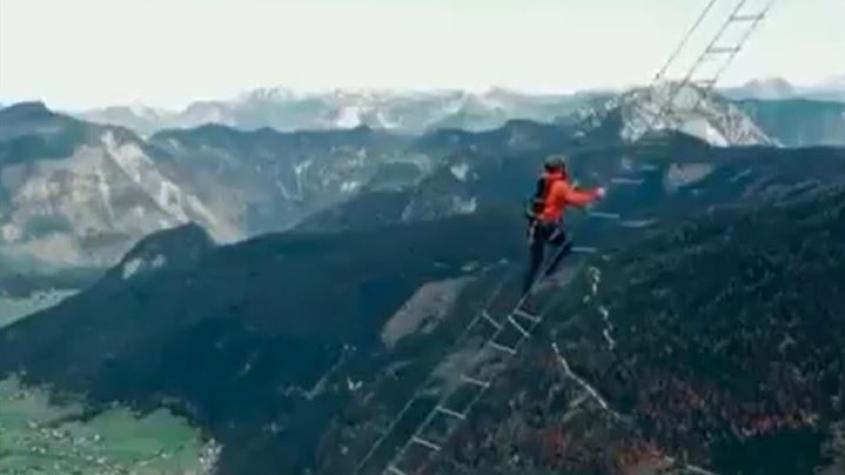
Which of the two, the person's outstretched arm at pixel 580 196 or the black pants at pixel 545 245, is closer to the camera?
the person's outstretched arm at pixel 580 196

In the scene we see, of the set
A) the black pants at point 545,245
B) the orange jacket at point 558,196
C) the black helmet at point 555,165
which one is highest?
the black helmet at point 555,165

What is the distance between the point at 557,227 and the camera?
4844cm

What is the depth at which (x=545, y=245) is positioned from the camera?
164ft

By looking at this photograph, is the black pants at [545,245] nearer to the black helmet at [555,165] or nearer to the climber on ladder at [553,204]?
the climber on ladder at [553,204]

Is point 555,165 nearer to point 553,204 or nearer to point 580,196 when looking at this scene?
point 553,204

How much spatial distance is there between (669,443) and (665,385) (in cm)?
1484

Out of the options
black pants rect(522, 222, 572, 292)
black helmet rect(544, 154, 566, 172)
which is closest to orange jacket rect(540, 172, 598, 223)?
black helmet rect(544, 154, 566, 172)

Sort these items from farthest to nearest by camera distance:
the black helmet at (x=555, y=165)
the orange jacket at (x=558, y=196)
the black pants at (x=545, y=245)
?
the black pants at (x=545, y=245) < the black helmet at (x=555, y=165) < the orange jacket at (x=558, y=196)

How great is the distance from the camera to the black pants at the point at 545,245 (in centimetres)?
4850

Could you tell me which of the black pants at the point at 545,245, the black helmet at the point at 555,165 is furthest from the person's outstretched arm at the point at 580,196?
the black pants at the point at 545,245

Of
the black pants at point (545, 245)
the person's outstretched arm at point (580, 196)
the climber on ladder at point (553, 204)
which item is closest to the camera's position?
the person's outstretched arm at point (580, 196)

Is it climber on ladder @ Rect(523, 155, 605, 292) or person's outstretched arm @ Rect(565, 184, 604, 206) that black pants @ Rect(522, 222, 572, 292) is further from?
person's outstretched arm @ Rect(565, 184, 604, 206)

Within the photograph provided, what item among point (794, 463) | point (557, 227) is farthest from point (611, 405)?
point (557, 227)

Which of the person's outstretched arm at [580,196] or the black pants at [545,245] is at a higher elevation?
the person's outstretched arm at [580,196]
